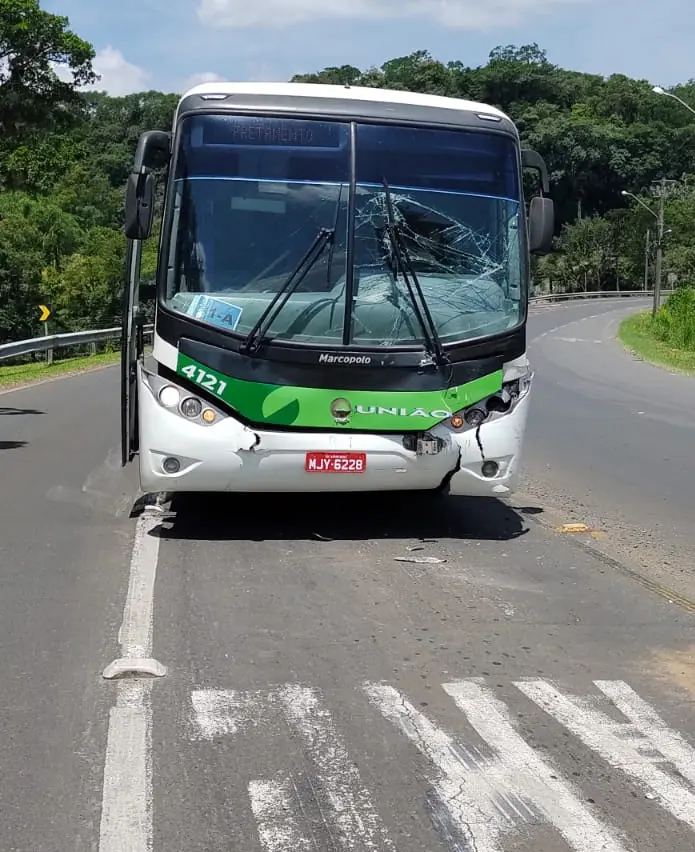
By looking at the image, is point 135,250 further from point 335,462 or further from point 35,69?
point 35,69

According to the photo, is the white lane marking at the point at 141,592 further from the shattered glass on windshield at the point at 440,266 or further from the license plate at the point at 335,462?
the shattered glass on windshield at the point at 440,266

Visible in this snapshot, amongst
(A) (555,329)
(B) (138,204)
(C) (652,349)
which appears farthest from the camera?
(A) (555,329)

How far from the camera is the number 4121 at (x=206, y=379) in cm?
771

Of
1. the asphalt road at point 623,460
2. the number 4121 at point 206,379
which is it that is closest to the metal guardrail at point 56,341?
the asphalt road at point 623,460

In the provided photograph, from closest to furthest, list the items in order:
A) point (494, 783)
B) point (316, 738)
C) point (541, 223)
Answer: point (494, 783), point (316, 738), point (541, 223)

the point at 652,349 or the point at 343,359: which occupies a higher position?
the point at 343,359

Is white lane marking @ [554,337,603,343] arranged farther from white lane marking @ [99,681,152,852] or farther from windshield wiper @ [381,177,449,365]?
white lane marking @ [99,681,152,852]

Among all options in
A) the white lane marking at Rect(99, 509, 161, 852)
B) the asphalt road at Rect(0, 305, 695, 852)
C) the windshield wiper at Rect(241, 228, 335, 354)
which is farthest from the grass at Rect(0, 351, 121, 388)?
the white lane marking at Rect(99, 509, 161, 852)

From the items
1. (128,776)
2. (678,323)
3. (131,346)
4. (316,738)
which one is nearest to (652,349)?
(678,323)

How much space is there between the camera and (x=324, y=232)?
26.2 feet

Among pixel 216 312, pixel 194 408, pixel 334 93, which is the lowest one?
pixel 194 408

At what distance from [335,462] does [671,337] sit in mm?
35509

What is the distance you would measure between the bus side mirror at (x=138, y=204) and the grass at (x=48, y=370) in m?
16.6

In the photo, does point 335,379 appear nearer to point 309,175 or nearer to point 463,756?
point 309,175
